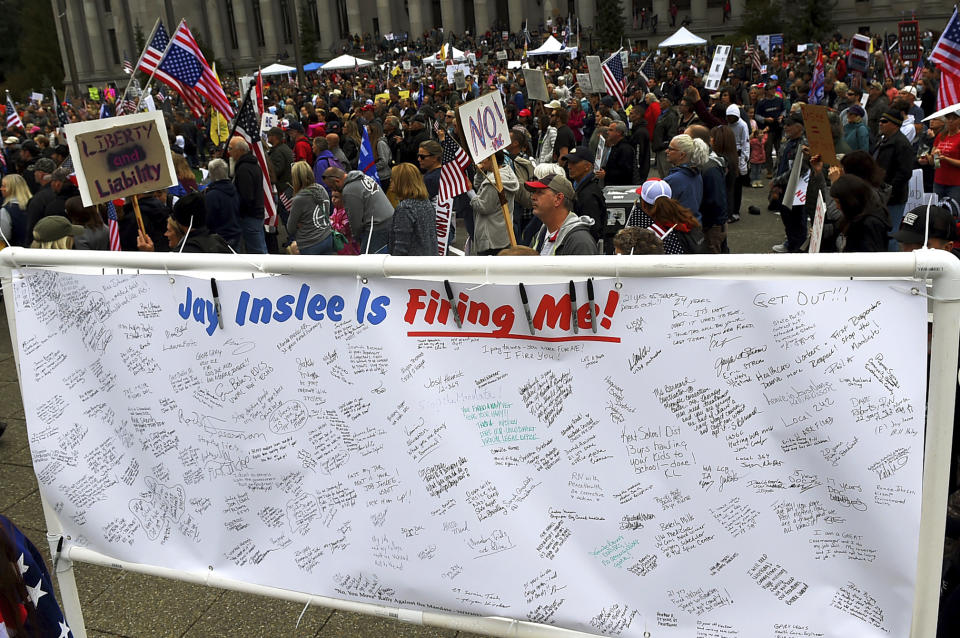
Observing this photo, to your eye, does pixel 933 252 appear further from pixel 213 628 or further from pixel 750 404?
pixel 213 628

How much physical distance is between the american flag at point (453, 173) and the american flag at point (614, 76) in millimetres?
8349

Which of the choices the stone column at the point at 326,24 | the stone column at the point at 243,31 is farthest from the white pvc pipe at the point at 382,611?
the stone column at the point at 243,31

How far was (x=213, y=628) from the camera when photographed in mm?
3969

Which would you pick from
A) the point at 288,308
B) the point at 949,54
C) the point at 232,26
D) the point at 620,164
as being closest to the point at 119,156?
the point at 288,308

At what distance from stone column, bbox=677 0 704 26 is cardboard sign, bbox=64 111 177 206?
194 ft

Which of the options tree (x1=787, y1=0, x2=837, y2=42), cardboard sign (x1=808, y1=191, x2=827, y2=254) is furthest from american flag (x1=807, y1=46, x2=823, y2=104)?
tree (x1=787, y1=0, x2=837, y2=42)

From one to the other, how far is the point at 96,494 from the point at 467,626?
150cm

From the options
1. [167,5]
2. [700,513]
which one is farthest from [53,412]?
[167,5]

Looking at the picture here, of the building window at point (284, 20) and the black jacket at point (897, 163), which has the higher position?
the building window at point (284, 20)

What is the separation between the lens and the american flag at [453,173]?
797 centimetres

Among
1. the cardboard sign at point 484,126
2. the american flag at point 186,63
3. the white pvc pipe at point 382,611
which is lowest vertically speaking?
the white pvc pipe at point 382,611

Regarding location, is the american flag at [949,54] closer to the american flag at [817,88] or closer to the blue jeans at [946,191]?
the blue jeans at [946,191]

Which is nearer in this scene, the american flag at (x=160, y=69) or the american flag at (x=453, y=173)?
the american flag at (x=453, y=173)

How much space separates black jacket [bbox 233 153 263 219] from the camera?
371 inches
